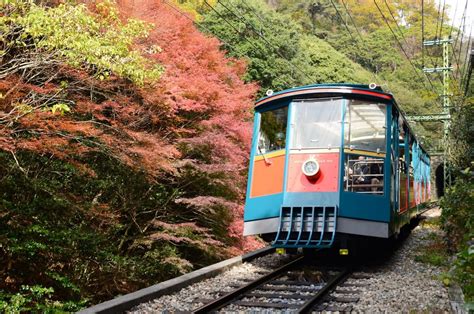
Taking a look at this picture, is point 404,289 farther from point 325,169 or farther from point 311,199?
point 325,169

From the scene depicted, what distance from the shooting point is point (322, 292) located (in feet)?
19.1

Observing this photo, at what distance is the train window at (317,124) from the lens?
7766mm

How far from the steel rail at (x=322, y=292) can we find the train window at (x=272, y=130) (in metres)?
2.26

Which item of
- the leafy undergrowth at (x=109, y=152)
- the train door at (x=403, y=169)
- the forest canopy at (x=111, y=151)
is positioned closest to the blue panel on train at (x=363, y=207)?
the forest canopy at (x=111, y=151)

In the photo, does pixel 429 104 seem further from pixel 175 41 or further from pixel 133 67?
pixel 133 67

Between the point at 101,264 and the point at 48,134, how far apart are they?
2731 mm

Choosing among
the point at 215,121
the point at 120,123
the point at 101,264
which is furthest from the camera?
the point at 215,121

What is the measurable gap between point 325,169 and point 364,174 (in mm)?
653

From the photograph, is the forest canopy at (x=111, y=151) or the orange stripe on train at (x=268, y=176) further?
the orange stripe on train at (x=268, y=176)

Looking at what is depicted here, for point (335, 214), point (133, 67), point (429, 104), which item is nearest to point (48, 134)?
point (133, 67)

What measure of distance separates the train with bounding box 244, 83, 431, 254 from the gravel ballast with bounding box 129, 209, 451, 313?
0.60 m

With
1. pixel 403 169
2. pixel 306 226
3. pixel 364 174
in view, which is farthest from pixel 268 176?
pixel 403 169

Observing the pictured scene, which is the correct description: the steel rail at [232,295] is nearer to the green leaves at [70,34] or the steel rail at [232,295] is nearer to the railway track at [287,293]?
the railway track at [287,293]

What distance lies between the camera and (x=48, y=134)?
727 cm
